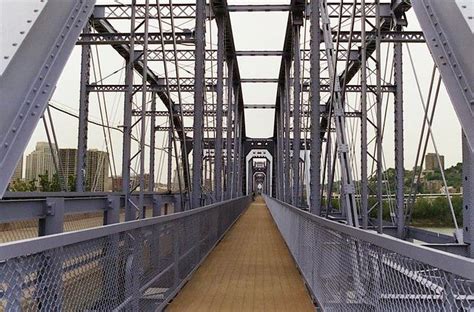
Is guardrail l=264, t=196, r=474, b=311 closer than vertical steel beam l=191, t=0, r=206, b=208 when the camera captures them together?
Yes

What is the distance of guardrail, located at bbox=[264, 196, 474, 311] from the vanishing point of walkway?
81 centimetres

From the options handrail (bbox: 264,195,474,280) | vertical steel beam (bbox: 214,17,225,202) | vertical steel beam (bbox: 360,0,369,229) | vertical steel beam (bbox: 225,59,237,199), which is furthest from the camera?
vertical steel beam (bbox: 225,59,237,199)

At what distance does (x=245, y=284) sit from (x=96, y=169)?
394 inches

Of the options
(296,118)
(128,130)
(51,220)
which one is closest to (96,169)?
(296,118)

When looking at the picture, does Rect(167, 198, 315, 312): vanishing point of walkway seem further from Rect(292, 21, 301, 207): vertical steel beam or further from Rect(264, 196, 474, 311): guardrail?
Rect(292, 21, 301, 207): vertical steel beam

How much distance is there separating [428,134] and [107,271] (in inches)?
279

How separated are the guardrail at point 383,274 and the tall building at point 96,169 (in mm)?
11514

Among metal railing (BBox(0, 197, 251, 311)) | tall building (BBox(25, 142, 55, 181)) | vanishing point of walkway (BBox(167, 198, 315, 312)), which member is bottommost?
vanishing point of walkway (BBox(167, 198, 315, 312))

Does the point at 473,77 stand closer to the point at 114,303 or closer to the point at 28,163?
the point at 114,303

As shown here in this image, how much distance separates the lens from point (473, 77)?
270 cm

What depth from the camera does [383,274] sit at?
311 cm

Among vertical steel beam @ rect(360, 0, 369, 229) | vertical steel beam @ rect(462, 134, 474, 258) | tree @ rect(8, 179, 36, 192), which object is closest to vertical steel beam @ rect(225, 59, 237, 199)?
tree @ rect(8, 179, 36, 192)

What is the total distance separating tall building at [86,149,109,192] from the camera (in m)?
16.2

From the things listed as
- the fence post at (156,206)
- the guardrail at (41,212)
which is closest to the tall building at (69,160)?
the fence post at (156,206)
